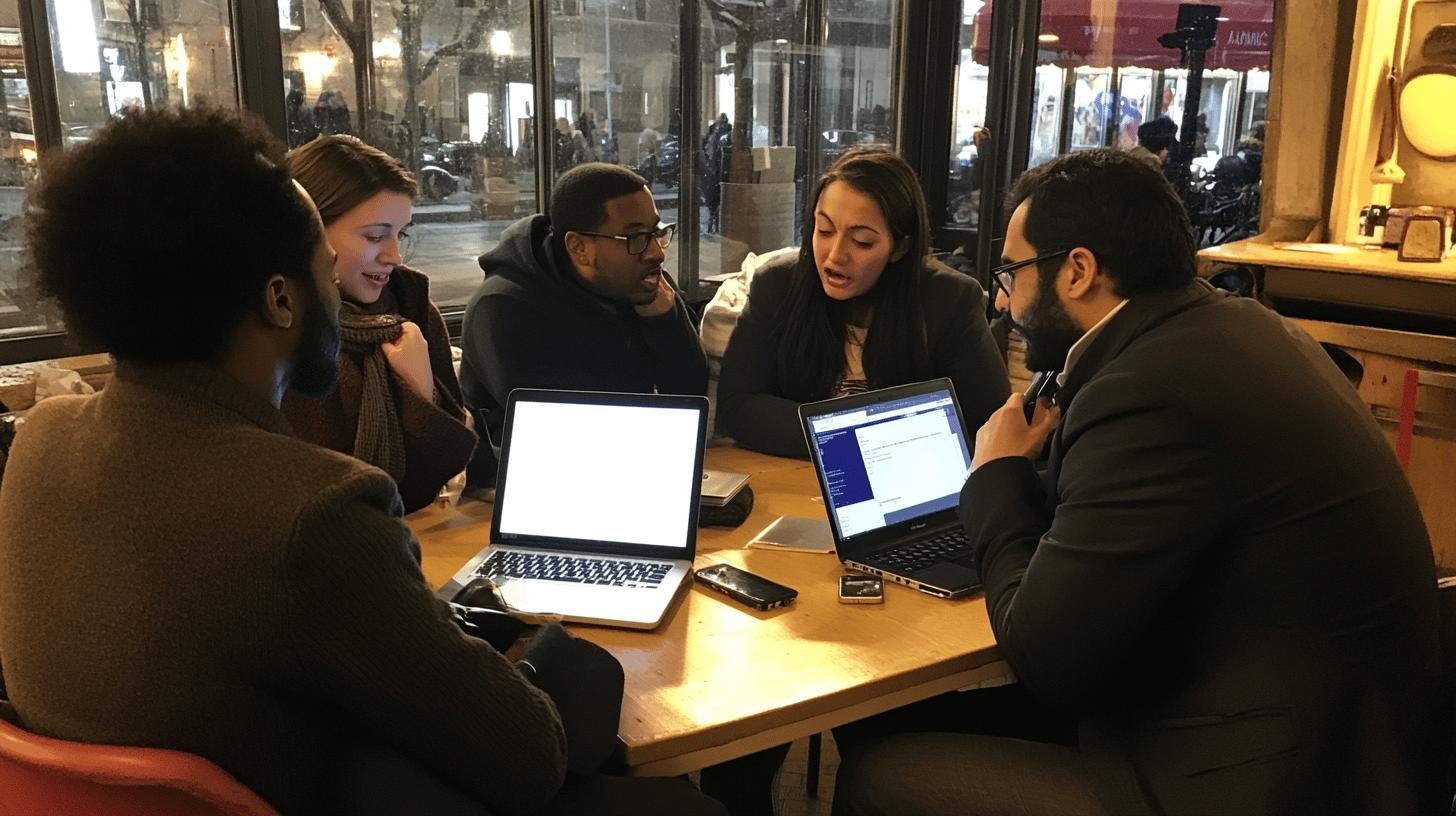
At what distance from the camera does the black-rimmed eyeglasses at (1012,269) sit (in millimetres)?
1548

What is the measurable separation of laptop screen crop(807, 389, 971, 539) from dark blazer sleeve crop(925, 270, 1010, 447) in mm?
452

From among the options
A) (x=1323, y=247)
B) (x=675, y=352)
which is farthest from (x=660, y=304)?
(x=1323, y=247)

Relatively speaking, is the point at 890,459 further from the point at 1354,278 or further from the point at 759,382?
the point at 1354,278

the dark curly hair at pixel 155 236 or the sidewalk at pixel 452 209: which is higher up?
the dark curly hair at pixel 155 236

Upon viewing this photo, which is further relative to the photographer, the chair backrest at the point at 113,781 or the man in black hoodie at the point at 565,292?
the man in black hoodie at the point at 565,292

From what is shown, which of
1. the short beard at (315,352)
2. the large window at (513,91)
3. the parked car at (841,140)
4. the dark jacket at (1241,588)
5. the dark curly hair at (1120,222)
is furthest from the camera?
the parked car at (841,140)

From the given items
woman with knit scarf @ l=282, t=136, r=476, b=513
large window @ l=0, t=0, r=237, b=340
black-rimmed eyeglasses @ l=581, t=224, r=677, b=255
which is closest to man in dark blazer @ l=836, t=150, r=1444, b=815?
woman with knit scarf @ l=282, t=136, r=476, b=513

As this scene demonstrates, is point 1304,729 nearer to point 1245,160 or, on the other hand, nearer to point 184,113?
point 184,113

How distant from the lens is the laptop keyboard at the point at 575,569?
5.37 ft

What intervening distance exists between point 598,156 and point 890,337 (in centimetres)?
170

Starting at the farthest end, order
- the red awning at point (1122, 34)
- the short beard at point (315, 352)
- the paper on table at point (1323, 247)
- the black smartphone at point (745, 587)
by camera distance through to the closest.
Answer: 1. the red awning at point (1122, 34)
2. the paper on table at point (1323, 247)
3. the black smartphone at point (745, 587)
4. the short beard at point (315, 352)

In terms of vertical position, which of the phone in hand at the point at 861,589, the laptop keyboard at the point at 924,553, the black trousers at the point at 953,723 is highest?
the laptop keyboard at the point at 924,553

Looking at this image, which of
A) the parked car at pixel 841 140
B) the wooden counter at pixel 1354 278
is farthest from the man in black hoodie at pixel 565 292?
the parked car at pixel 841 140

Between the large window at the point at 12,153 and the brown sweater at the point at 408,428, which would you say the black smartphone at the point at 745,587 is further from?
the large window at the point at 12,153
